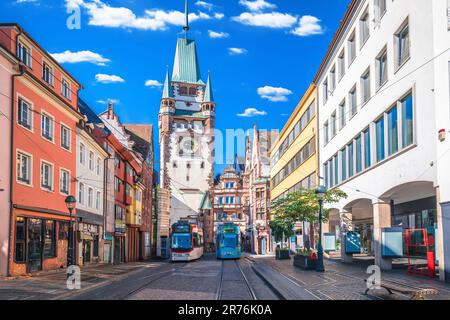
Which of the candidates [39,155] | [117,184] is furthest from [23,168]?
[117,184]

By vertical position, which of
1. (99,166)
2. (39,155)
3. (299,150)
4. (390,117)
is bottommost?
(39,155)

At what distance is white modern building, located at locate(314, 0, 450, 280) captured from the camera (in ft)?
70.5

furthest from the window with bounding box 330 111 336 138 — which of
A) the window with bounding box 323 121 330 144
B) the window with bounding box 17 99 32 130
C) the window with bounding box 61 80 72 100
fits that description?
the window with bounding box 17 99 32 130

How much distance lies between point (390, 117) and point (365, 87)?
5788mm

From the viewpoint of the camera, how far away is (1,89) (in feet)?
81.5

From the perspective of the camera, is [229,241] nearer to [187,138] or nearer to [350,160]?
[350,160]

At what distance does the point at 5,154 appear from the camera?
82.8 feet

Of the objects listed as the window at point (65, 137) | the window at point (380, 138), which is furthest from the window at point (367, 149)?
the window at point (65, 137)

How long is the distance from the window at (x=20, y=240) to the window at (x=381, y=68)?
1901cm

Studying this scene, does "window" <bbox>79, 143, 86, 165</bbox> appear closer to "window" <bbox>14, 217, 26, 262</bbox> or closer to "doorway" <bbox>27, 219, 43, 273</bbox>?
"doorway" <bbox>27, 219, 43, 273</bbox>

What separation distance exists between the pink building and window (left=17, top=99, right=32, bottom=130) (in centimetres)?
133

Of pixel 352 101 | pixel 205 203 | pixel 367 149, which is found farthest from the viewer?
pixel 205 203

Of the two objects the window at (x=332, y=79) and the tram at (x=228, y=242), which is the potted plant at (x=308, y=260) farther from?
the tram at (x=228, y=242)
